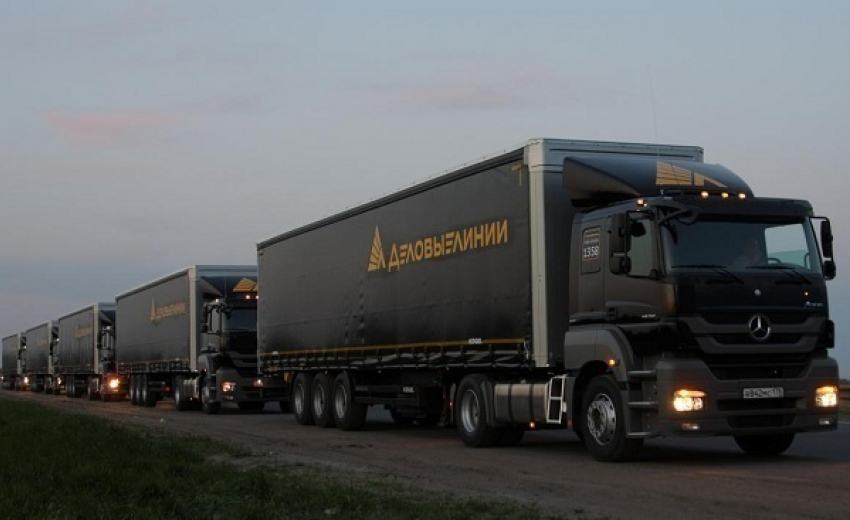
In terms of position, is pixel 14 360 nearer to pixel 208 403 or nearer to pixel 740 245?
pixel 208 403

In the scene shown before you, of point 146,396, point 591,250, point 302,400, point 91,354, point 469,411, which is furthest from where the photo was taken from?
point 91,354

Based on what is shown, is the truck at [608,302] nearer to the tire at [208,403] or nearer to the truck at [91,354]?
the tire at [208,403]

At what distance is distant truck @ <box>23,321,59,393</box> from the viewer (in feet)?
204

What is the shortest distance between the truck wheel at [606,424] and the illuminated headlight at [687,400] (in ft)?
→ 2.70

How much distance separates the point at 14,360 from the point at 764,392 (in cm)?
7058

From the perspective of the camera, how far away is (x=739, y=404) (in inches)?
548

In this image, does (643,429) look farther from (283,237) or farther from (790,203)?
(283,237)

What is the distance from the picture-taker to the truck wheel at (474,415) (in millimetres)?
17422

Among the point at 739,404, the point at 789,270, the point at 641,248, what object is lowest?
the point at 739,404

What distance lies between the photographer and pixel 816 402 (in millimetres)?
14227

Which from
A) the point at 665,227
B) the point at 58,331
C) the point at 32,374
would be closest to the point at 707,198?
the point at 665,227

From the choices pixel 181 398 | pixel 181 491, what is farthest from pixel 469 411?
pixel 181 398

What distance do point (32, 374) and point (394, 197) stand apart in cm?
5390

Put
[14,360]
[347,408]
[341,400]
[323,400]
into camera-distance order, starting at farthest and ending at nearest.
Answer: [14,360] < [323,400] < [341,400] < [347,408]
